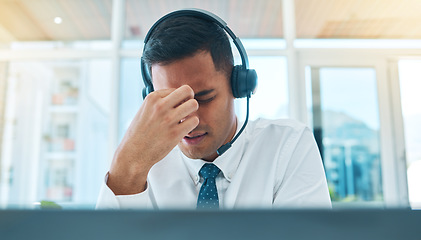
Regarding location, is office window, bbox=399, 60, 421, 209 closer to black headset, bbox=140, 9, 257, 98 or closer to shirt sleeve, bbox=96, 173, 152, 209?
black headset, bbox=140, 9, 257, 98

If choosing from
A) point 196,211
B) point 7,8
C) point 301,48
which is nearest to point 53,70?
point 7,8

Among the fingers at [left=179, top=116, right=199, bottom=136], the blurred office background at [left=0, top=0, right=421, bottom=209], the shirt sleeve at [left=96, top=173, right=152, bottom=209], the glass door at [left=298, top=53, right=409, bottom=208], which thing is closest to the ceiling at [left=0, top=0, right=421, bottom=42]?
the blurred office background at [left=0, top=0, right=421, bottom=209]

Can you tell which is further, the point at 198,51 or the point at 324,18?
the point at 324,18

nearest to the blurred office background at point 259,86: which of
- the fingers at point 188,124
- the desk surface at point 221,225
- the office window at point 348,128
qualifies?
the office window at point 348,128

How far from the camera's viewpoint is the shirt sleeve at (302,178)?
87cm

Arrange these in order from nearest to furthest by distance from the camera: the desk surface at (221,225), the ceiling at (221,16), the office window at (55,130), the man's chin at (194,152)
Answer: the desk surface at (221,225) < the man's chin at (194,152) < the office window at (55,130) < the ceiling at (221,16)

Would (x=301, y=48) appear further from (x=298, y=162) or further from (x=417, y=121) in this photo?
(x=298, y=162)

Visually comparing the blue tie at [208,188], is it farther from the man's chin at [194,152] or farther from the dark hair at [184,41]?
the dark hair at [184,41]

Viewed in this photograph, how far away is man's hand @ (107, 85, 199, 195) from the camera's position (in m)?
0.73

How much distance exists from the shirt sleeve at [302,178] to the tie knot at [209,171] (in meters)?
0.17

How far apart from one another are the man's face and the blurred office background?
7.35 ft

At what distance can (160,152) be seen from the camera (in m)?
0.76

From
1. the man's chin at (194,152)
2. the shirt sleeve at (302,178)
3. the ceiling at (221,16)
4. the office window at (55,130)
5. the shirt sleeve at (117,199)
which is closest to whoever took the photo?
the shirt sleeve at (117,199)

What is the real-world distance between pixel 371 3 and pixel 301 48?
76cm
